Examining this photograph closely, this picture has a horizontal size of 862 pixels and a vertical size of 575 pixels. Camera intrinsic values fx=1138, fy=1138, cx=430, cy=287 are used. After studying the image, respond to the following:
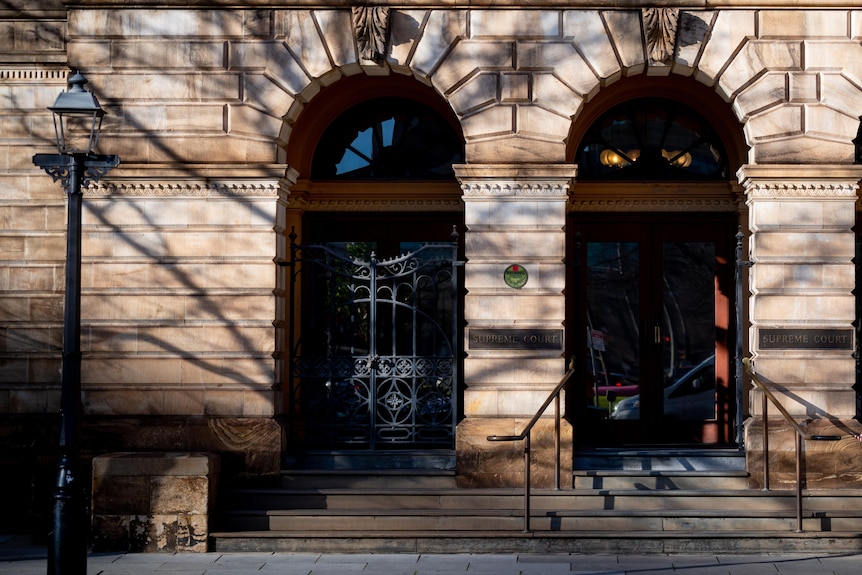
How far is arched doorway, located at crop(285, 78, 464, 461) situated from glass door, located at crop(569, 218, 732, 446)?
1897 millimetres

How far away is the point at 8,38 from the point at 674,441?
1017 centimetres

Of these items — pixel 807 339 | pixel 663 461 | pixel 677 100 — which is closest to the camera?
pixel 807 339

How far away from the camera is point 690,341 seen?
50.7 feet

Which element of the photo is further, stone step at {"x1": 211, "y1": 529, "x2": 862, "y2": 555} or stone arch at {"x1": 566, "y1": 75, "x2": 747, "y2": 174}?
stone arch at {"x1": 566, "y1": 75, "x2": 747, "y2": 174}

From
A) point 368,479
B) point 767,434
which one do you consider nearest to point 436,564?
point 368,479

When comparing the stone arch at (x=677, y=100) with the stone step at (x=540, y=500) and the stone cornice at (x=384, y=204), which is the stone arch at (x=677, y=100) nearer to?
the stone cornice at (x=384, y=204)

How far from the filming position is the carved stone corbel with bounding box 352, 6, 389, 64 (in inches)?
Result: 535

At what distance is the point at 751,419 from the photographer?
1351 cm

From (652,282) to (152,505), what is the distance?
7.23m

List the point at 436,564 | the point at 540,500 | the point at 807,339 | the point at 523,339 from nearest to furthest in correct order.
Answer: the point at 436,564
the point at 540,500
the point at 807,339
the point at 523,339

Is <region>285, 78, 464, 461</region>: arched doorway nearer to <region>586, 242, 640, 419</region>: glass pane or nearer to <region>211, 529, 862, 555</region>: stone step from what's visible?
<region>211, 529, 862, 555</region>: stone step

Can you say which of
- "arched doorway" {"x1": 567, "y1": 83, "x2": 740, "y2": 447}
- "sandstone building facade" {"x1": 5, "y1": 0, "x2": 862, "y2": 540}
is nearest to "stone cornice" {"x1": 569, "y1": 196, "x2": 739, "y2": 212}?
"arched doorway" {"x1": 567, "y1": 83, "x2": 740, "y2": 447}

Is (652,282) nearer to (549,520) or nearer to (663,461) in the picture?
(663,461)

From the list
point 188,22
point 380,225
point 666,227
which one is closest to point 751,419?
point 666,227
